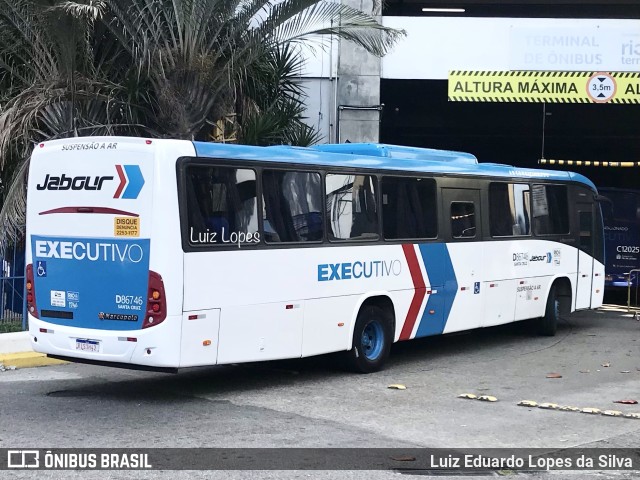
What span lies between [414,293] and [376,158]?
192 cm

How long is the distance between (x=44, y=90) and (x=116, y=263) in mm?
6008

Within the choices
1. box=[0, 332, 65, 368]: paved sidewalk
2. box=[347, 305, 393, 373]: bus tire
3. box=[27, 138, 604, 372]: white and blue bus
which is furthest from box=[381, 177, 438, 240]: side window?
box=[0, 332, 65, 368]: paved sidewalk

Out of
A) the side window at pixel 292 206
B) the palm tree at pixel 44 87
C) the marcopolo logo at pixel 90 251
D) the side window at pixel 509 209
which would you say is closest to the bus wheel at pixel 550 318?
the side window at pixel 509 209

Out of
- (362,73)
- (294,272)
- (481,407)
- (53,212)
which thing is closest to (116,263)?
(53,212)

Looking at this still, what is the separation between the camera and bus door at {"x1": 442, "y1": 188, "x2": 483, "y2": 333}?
1362 cm

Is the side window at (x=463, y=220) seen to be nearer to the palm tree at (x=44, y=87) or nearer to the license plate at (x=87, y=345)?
the palm tree at (x=44, y=87)

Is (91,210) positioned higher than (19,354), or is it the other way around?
(91,210)

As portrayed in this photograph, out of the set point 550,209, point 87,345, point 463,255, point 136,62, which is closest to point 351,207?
point 463,255

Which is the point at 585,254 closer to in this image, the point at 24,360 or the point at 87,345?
the point at 24,360

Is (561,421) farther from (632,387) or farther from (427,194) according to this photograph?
(427,194)

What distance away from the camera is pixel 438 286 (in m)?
13.3

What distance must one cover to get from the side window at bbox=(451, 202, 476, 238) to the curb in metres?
5.85

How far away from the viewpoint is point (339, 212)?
11.8 meters

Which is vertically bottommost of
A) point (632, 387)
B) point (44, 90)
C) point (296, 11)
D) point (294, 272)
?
point (632, 387)
